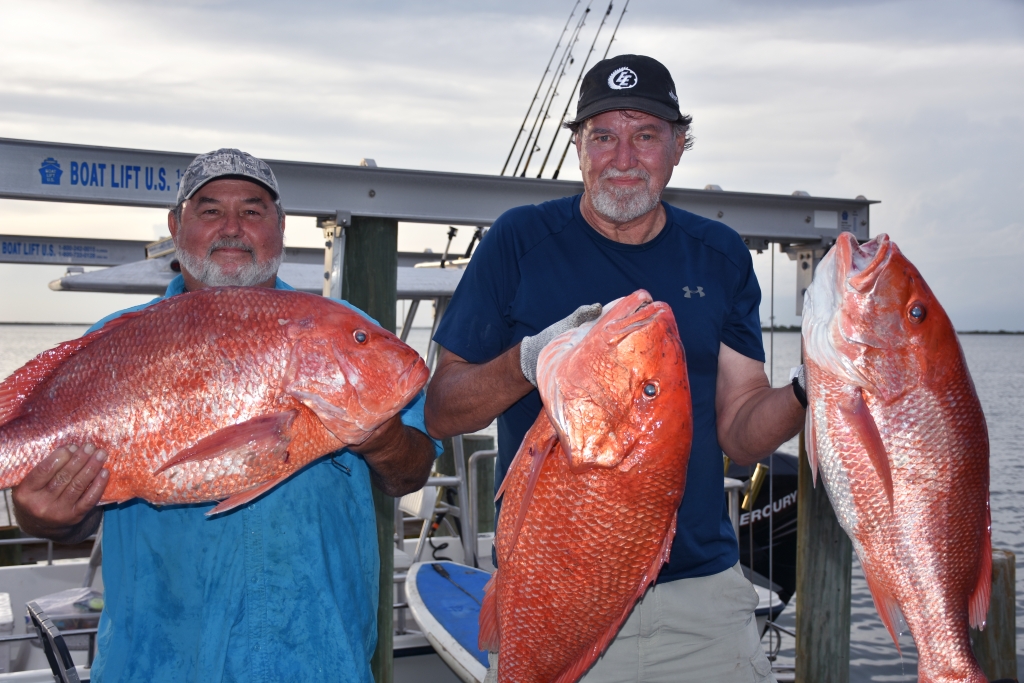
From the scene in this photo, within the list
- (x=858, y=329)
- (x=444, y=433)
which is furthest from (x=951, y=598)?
(x=444, y=433)

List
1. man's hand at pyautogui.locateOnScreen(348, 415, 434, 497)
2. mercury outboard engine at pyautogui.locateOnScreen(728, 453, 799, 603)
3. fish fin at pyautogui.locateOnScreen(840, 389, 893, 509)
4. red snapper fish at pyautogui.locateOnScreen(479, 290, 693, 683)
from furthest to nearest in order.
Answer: mercury outboard engine at pyautogui.locateOnScreen(728, 453, 799, 603) → man's hand at pyautogui.locateOnScreen(348, 415, 434, 497) → fish fin at pyautogui.locateOnScreen(840, 389, 893, 509) → red snapper fish at pyautogui.locateOnScreen(479, 290, 693, 683)

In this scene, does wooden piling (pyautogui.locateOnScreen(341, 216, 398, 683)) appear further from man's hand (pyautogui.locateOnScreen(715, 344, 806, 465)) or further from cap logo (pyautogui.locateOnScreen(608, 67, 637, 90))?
man's hand (pyautogui.locateOnScreen(715, 344, 806, 465))

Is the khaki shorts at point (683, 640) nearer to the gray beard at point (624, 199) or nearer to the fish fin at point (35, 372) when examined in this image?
the gray beard at point (624, 199)

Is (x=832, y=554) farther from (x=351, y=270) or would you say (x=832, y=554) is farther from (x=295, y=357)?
(x=295, y=357)

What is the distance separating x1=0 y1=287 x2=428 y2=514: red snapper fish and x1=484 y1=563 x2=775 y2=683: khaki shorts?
1106 mm

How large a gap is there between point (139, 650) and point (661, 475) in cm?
153

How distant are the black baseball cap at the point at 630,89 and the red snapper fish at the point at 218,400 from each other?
1.04 metres

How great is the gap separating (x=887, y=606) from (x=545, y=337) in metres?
1.06

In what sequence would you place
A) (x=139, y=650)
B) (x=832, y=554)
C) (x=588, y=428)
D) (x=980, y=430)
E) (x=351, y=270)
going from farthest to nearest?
(x=832, y=554)
(x=351, y=270)
(x=139, y=650)
(x=980, y=430)
(x=588, y=428)

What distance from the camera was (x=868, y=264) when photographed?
1980 millimetres

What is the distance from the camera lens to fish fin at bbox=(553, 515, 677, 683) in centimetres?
198

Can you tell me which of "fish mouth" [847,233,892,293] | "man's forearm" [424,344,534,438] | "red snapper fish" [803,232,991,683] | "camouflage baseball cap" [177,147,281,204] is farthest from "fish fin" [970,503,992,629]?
"camouflage baseball cap" [177,147,281,204]

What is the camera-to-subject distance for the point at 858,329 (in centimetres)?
196

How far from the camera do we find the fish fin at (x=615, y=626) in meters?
1.98
